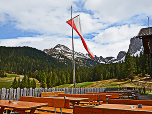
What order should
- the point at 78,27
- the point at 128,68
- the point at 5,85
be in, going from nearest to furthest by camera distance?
the point at 78,27
the point at 128,68
the point at 5,85

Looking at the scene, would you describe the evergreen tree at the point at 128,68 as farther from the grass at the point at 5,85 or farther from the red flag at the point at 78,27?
the grass at the point at 5,85

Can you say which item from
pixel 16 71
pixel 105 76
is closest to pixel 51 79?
pixel 105 76

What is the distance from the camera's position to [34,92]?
11.3 metres

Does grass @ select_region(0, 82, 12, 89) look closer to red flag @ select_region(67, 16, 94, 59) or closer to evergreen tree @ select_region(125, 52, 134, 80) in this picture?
evergreen tree @ select_region(125, 52, 134, 80)

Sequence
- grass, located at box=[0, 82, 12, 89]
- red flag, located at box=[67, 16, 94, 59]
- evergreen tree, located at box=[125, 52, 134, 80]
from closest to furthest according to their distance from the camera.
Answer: red flag, located at box=[67, 16, 94, 59], evergreen tree, located at box=[125, 52, 134, 80], grass, located at box=[0, 82, 12, 89]

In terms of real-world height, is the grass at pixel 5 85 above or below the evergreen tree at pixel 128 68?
below

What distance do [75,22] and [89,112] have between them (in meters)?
16.2

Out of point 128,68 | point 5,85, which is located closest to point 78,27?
point 128,68

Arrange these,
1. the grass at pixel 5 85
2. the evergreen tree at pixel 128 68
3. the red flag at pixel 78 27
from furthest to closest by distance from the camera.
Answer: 1. the grass at pixel 5 85
2. the evergreen tree at pixel 128 68
3. the red flag at pixel 78 27

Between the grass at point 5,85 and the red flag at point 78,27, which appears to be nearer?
the red flag at point 78,27

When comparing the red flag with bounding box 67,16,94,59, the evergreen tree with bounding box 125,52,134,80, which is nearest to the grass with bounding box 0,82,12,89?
the evergreen tree with bounding box 125,52,134,80

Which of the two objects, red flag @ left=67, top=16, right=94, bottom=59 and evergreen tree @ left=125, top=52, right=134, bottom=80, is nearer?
red flag @ left=67, top=16, right=94, bottom=59

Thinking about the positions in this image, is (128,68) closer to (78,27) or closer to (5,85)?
(78,27)

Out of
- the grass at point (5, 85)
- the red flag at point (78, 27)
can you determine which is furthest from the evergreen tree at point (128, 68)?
the grass at point (5, 85)
